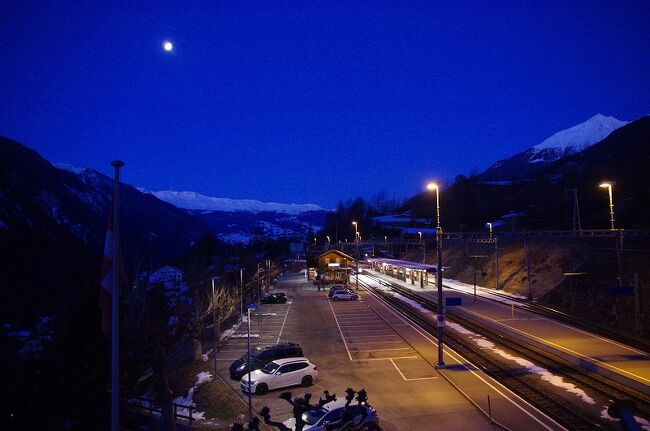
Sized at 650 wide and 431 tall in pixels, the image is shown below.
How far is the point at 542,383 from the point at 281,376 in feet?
34.6

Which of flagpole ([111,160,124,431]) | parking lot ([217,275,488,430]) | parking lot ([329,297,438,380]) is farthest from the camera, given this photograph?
parking lot ([329,297,438,380])

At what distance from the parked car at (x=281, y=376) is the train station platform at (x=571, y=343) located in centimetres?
1218

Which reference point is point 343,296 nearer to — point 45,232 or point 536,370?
point 536,370

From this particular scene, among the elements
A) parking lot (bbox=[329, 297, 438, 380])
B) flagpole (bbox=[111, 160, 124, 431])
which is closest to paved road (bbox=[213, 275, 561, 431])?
parking lot (bbox=[329, 297, 438, 380])

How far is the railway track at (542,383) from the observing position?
14.4 metres

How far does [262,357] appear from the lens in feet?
67.5

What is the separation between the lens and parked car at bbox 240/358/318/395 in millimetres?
17719

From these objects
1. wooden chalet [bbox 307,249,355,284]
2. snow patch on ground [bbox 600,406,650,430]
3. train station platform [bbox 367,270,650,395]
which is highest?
wooden chalet [bbox 307,249,355,284]

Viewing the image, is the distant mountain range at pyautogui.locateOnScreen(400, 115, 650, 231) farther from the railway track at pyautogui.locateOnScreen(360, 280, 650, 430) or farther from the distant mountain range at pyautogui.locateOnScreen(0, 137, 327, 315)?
the distant mountain range at pyautogui.locateOnScreen(0, 137, 327, 315)

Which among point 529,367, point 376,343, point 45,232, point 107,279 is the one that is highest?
point 45,232

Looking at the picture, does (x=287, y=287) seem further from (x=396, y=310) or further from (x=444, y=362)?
(x=444, y=362)

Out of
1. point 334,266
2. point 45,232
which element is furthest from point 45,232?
point 334,266

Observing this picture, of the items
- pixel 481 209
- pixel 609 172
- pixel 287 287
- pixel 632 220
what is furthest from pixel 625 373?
pixel 481 209

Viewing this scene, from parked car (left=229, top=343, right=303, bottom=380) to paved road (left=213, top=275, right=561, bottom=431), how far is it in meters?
1.14
